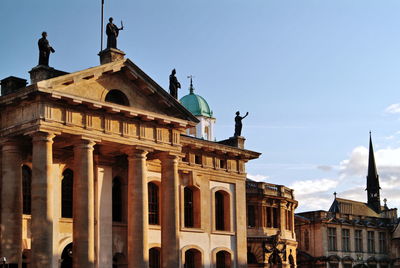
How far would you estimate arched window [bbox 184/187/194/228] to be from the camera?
53594mm

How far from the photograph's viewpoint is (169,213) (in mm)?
46031

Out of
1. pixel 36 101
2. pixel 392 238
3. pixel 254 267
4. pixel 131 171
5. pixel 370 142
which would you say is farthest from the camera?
pixel 370 142

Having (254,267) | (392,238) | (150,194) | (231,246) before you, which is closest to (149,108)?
(150,194)

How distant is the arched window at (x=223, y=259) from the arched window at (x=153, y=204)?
264 inches

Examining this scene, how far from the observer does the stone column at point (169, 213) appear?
149ft

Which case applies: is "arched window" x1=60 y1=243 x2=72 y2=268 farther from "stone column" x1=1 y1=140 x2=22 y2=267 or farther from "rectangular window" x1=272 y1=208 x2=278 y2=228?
"rectangular window" x1=272 y1=208 x2=278 y2=228

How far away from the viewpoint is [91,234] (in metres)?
40.8

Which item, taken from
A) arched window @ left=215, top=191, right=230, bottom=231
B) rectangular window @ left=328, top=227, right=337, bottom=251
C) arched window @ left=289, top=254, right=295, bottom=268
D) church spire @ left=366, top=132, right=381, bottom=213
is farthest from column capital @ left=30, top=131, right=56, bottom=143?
church spire @ left=366, top=132, right=381, bottom=213

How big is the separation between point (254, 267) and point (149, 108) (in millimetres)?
26820

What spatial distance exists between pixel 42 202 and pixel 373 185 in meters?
85.2

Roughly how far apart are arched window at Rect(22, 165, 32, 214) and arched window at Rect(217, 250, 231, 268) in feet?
53.9

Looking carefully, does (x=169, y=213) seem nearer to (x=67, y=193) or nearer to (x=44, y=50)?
(x=67, y=193)

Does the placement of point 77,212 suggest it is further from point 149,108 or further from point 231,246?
point 231,246

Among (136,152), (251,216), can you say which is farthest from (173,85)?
(251,216)
